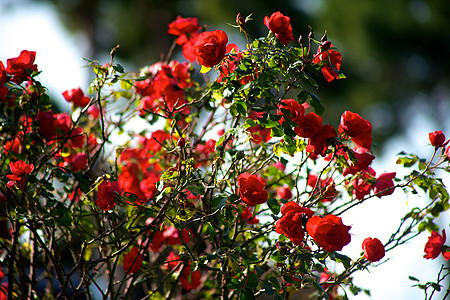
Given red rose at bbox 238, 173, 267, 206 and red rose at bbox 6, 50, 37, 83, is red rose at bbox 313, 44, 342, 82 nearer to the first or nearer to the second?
red rose at bbox 238, 173, 267, 206

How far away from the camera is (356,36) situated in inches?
Answer: 525

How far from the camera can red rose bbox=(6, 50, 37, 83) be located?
1.29m

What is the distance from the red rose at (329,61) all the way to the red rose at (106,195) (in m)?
0.55

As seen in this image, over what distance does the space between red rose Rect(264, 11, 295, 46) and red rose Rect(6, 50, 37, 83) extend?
2.04 ft

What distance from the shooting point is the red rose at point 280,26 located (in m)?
1.11

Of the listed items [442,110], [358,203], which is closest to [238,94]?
[358,203]

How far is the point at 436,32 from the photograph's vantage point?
12000 millimetres

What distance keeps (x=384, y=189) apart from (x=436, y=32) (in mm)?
12060

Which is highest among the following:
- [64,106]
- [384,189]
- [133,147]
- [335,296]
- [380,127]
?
[380,127]

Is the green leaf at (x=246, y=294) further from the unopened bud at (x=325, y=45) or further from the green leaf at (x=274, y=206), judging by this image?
the unopened bud at (x=325, y=45)

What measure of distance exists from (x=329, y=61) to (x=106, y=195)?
59 centimetres

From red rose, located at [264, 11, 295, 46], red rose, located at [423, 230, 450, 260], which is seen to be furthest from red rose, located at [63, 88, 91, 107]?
red rose, located at [423, 230, 450, 260]

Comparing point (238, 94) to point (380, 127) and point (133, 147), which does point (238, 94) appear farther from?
point (380, 127)

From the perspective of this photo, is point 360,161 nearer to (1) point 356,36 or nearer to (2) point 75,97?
(2) point 75,97
